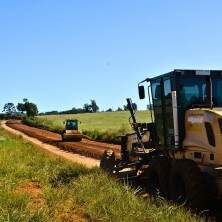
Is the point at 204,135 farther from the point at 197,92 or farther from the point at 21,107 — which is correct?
the point at 21,107

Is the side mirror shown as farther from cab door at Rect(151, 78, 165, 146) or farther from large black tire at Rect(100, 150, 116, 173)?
large black tire at Rect(100, 150, 116, 173)

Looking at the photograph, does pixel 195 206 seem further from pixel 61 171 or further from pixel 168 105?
pixel 61 171

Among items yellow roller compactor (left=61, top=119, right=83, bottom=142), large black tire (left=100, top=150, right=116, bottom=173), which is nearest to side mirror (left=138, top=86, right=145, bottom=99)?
large black tire (left=100, top=150, right=116, bottom=173)

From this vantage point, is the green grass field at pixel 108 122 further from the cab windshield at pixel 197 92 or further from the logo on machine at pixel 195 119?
the logo on machine at pixel 195 119

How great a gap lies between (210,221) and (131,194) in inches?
80.7

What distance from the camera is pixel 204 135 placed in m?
11.0

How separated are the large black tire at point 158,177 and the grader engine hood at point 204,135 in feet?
3.49

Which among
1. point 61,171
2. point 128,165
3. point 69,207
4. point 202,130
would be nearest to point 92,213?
point 69,207

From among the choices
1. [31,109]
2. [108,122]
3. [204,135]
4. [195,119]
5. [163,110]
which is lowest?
[108,122]

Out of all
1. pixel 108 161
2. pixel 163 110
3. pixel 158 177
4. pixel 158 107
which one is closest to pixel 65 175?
pixel 108 161

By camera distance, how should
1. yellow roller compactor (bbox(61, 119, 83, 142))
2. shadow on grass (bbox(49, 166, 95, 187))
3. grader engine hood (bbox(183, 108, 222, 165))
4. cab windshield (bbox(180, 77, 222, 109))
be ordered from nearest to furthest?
grader engine hood (bbox(183, 108, 222, 165)), cab windshield (bbox(180, 77, 222, 109)), shadow on grass (bbox(49, 166, 95, 187)), yellow roller compactor (bbox(61, 119, 83, 142))

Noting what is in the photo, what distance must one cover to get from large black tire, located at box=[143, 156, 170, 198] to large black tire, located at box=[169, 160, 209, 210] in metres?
0.64

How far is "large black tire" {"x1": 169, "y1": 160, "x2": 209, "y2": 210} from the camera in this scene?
35.0ft

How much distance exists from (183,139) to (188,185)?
55.0 inches
